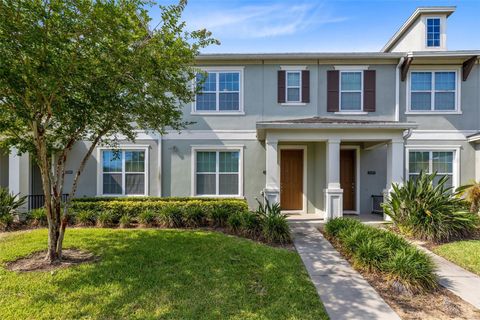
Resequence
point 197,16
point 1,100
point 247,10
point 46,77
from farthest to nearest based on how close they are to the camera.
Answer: point 247,10, point 197,16, point 1,100, point 46,77

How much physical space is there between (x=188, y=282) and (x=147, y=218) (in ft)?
14.1

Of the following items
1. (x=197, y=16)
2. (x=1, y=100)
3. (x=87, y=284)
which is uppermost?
(x=197, y=16)

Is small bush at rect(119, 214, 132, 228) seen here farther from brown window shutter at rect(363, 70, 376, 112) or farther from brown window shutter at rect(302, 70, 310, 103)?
brown window shutter at rect(363, 70, 376, 112)

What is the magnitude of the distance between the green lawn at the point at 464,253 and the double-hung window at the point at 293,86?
6.85 metres

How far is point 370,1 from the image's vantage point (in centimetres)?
954

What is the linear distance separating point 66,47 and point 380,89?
10.8 meters

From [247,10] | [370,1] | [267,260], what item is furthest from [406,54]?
[267,260]

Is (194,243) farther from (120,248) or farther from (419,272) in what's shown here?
(419,272)

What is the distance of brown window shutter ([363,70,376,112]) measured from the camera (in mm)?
10422

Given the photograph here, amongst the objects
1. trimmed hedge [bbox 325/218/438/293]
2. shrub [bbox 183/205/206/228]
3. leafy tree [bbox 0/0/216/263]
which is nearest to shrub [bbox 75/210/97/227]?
shrub [bbox 183/205/206/228]

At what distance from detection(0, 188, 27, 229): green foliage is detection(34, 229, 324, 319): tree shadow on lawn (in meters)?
3.50

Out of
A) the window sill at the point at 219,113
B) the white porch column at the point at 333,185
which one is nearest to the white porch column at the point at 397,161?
the white porch column at the point at 333,185

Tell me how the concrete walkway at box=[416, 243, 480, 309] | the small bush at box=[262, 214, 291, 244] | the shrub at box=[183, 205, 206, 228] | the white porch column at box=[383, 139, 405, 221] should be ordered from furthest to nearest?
the white porch column at box=[383, 139, 405, 221] < the shrub at box=[183, 205, 206, 228] < the small bush at box=[262, 214, 291, 244] < the concrete walkway at box=[416, 243, 480, 309]

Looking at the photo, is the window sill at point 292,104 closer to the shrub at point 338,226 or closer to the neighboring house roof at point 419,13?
the shrub at point 338,226
